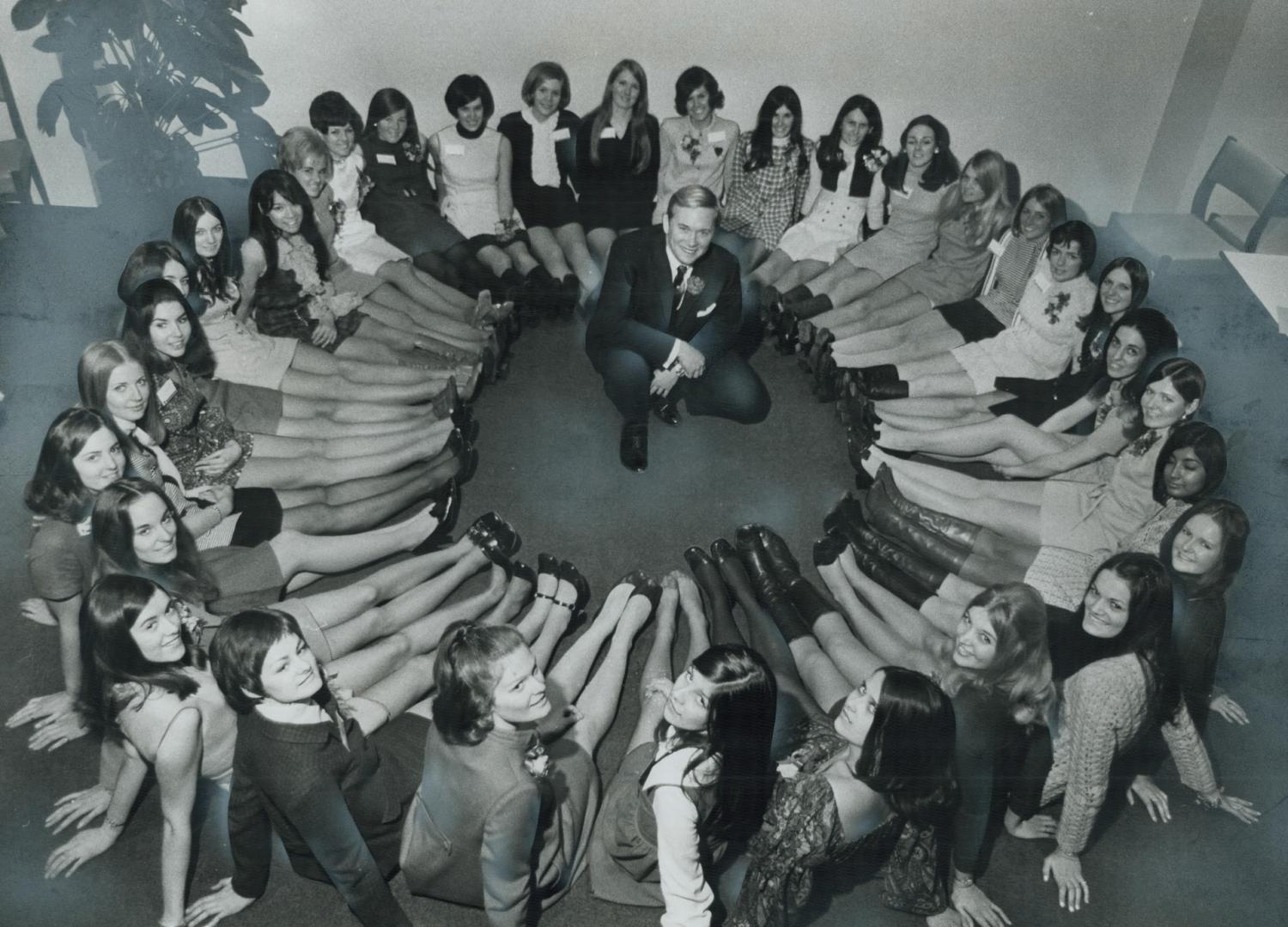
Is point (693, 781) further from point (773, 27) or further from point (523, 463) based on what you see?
point (773, 27)

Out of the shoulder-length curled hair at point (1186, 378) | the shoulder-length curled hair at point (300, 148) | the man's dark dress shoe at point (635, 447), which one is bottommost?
the man's dark dress shoe at point (635, 447)

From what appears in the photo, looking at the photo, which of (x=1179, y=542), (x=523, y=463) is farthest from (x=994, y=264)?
(x=523, y=463)

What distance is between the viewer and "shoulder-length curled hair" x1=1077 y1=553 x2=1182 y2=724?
8.75 feet

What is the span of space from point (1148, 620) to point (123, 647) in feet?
8.51

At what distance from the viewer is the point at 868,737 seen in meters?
2.32

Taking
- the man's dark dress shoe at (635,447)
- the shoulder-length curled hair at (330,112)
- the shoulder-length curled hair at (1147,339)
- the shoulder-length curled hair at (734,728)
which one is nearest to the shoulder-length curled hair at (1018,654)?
the shoulder-length curled hair at (734,728)

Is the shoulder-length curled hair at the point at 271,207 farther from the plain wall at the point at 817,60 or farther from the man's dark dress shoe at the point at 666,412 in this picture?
the man's dark dress shoe at the point at 666,412

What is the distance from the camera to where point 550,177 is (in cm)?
484

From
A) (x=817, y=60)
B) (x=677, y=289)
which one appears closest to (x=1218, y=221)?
(x=817, y=60)

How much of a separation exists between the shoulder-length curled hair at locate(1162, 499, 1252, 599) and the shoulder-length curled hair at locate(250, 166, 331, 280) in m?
3.32

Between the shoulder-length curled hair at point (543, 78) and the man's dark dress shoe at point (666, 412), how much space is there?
63.5 inches

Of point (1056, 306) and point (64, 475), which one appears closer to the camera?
point (64, 475)

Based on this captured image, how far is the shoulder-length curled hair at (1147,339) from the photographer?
139 inches

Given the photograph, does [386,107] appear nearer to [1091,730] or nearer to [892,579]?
[892,579]
